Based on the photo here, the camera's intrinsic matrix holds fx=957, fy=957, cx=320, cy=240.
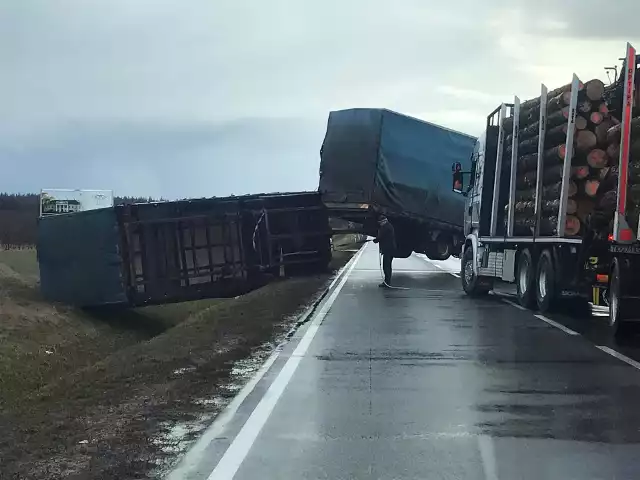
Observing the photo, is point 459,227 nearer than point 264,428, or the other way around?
point 264,428

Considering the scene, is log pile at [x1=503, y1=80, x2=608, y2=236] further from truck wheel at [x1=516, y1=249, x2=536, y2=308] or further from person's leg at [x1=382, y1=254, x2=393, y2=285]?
person's leg at [x1=382, y1=254, x2=393, y2=285]

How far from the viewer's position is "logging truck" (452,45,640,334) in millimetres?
13289

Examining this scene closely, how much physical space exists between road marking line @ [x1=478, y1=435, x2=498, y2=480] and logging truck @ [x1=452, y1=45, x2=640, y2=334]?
6.31 metres

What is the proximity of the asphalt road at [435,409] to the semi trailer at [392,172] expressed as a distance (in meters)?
13.5

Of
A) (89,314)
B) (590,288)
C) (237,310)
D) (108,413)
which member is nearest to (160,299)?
(89,314)

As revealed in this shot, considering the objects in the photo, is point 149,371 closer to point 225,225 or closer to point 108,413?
point 108,413

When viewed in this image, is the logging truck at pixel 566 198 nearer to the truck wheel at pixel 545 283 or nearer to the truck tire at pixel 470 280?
the truck wheel at pixel 545 283

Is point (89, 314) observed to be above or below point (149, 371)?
below

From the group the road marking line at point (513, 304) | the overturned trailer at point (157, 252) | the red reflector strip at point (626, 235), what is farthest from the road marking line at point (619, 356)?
the overturned trailer at point (157, 252)

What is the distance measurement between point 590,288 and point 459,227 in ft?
54.3

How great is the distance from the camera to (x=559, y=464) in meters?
6.50

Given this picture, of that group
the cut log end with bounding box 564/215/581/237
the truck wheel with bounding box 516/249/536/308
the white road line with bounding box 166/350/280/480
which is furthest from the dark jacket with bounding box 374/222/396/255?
the white road line with bounding box 166/350/280/480

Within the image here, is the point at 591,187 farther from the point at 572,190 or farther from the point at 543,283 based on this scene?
the point at 543,283

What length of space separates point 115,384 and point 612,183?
340 inches
